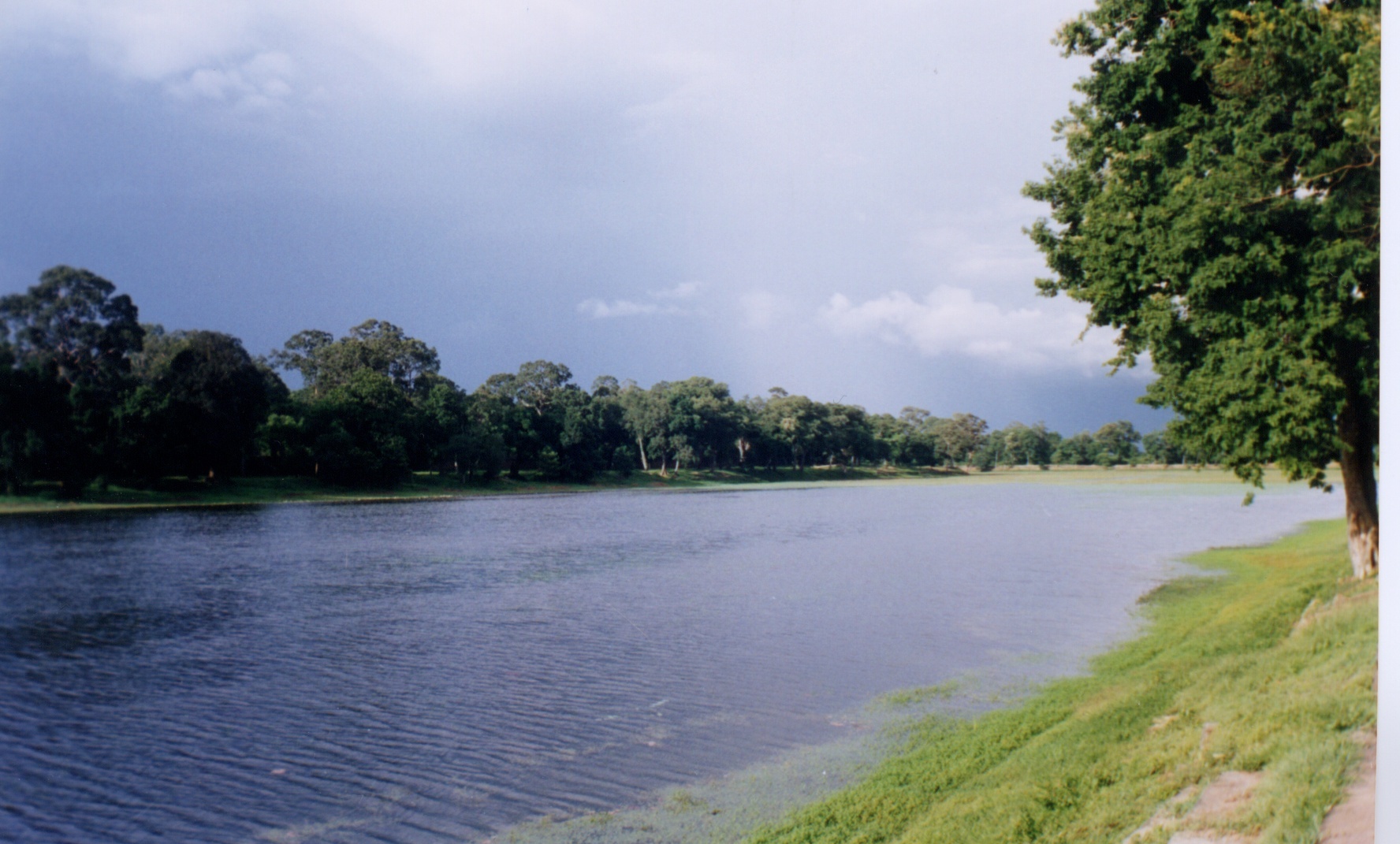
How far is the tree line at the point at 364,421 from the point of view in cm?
1527

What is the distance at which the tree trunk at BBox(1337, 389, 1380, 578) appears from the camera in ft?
33.9

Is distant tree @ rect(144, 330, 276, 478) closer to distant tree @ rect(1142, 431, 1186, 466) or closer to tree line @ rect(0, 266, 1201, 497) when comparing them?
tree line @ rect(0, 266, 1201, 497)

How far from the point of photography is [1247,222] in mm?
9328

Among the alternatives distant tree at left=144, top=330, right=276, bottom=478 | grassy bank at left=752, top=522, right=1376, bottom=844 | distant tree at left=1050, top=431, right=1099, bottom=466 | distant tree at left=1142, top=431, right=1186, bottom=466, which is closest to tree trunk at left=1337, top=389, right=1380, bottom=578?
grassy bank at left=752, top=522, right=1376, bottom=844

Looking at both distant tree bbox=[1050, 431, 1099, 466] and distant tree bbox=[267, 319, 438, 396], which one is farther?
distant tree bbox=[1050, 431, 1099, 466]

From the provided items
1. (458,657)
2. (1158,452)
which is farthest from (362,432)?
(1158,452)

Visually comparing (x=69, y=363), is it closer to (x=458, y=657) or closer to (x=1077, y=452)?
(x=458, y=657)

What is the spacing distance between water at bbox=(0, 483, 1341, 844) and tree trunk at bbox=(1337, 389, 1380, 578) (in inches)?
117

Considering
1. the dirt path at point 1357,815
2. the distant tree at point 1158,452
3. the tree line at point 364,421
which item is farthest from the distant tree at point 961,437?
the dirt path at point 1357,815

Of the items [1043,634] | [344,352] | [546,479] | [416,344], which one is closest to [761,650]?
[1043,634]

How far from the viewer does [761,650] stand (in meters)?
11.3

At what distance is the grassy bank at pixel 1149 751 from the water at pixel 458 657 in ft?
4.80

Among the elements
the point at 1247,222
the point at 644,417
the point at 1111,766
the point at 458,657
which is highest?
the point at 644,417

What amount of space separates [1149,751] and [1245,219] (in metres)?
6.50
